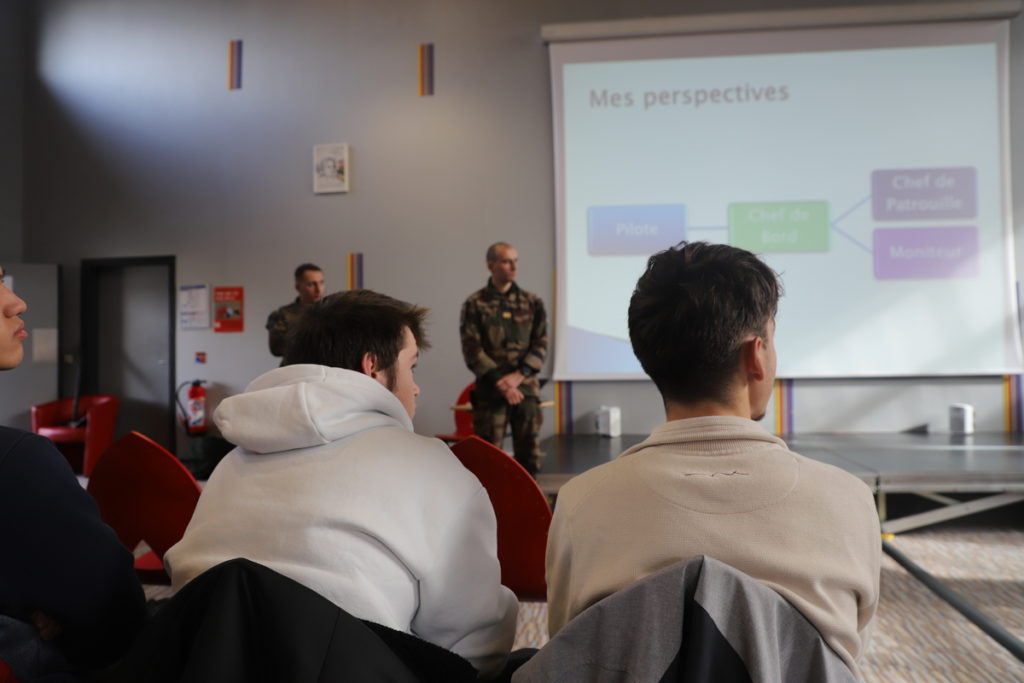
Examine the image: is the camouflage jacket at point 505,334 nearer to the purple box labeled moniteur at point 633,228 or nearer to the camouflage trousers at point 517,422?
the camouflage trousers at point 517,422

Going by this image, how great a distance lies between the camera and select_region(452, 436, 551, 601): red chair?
1640mm

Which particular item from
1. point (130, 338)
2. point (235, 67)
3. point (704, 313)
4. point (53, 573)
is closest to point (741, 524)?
point (704, 313)

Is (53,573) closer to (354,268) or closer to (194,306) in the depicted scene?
(354,268)

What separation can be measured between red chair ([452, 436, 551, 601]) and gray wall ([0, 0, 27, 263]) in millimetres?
6248

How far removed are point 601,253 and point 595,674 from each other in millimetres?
4559

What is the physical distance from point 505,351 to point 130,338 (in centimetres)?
404

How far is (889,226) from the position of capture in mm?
4852

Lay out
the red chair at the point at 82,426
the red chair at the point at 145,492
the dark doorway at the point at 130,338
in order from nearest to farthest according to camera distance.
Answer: the red chair at the point at 145,492, the red chair at the point at 82,426, the dark doorway at the point at 130,338

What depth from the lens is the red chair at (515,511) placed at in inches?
64.6

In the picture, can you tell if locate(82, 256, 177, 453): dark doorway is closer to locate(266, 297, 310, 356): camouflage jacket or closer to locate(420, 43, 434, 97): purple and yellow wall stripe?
locate(266, 297, 310, 356): camouflage jacket

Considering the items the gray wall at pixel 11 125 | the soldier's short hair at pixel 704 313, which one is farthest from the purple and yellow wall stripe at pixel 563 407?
the gray wall at pixel 11 125

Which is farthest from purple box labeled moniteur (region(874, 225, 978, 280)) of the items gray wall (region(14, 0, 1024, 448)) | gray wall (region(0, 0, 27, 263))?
gray wall (region(0, 0, 27, 263))

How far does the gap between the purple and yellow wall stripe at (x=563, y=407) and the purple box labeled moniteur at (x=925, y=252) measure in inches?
93.5

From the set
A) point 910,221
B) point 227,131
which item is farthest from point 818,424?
point 227,131
